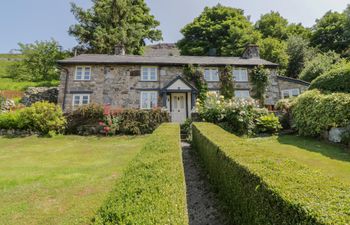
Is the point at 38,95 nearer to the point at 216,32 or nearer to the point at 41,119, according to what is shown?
the point at 41,119

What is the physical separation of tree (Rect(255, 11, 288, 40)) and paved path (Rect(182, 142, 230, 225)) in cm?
3426

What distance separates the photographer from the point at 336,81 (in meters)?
9.86

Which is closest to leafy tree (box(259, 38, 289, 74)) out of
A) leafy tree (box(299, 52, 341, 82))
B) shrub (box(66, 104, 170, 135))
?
leafy tree (box(299, 52, 341, 82))

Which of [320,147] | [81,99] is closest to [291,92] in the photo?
[320,147]

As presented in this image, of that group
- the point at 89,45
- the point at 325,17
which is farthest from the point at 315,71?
the point at 89,45

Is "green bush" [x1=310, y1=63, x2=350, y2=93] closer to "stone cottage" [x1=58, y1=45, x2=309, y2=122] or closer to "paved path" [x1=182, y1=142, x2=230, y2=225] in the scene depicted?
"stone cottage" [x1=58, y1=45, x2=309, y2=122]

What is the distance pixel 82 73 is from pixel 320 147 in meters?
16.1

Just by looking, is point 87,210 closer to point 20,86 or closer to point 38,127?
point 38,127

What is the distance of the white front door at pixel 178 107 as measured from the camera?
15641 millimetres

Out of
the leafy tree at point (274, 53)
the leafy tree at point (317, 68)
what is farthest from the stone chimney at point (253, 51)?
the leafy tree at point (274, 53)

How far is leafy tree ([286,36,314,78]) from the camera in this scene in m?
26.1

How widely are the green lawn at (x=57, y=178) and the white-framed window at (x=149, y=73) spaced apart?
7705mm

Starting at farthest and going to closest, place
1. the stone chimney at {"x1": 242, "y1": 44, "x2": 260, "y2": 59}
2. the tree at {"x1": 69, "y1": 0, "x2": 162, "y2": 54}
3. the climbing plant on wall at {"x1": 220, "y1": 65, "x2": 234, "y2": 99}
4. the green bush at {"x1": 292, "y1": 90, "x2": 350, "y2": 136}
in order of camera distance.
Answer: the tree at {"x1": 69, "y1": 0, "x2": 162, "y2": 54} < the stone chimney at {"x1": 242, "y1": 44, "x2": 260, "y2": 59} < the climbing plant on wall at {"x1": 220, "y1": 65, "x2": 234, "y2": 99} < the green bush at {"x1": 292, "y1": 90, "x2": 350, "y2": 136}

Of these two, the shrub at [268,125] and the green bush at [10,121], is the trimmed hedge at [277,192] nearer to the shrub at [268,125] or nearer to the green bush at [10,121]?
the shrub at [268,125]
